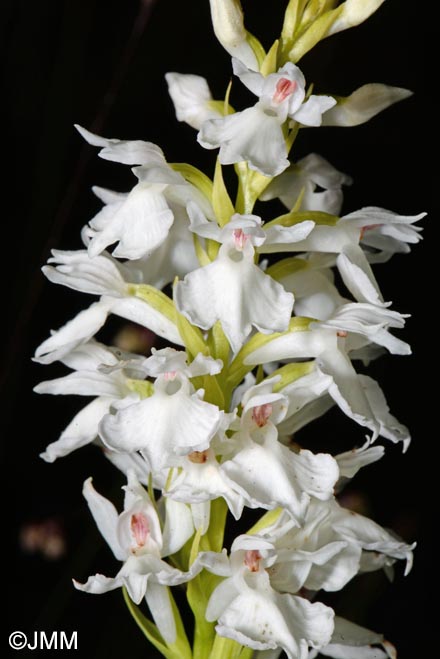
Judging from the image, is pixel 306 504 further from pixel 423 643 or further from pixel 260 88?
pixel 423 643

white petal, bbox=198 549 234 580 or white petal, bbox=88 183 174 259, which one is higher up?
white petal, bbox=88 183 174 259

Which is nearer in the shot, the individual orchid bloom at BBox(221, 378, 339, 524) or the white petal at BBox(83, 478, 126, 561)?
the individual orchid bloom at BBox(221, 378, 339, 524)

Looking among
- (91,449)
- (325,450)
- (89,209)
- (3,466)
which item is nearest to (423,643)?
(325,450)

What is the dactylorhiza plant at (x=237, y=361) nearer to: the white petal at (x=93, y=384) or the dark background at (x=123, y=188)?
the white petal at (x=93, y=384)

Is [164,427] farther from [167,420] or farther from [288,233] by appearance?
[288,233]

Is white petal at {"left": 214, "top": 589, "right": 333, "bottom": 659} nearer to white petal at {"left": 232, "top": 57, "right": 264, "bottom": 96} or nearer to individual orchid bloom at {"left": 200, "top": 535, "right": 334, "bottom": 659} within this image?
individual orchid bloom at {"left": 200, "top": 535, "right": 334, "bottom": 659}

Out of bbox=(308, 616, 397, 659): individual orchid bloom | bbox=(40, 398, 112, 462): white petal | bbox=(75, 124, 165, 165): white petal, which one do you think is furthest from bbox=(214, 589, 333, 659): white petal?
bbox=(75, 124, 165, 165): white petal

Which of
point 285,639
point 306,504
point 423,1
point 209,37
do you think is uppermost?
point 423,1
